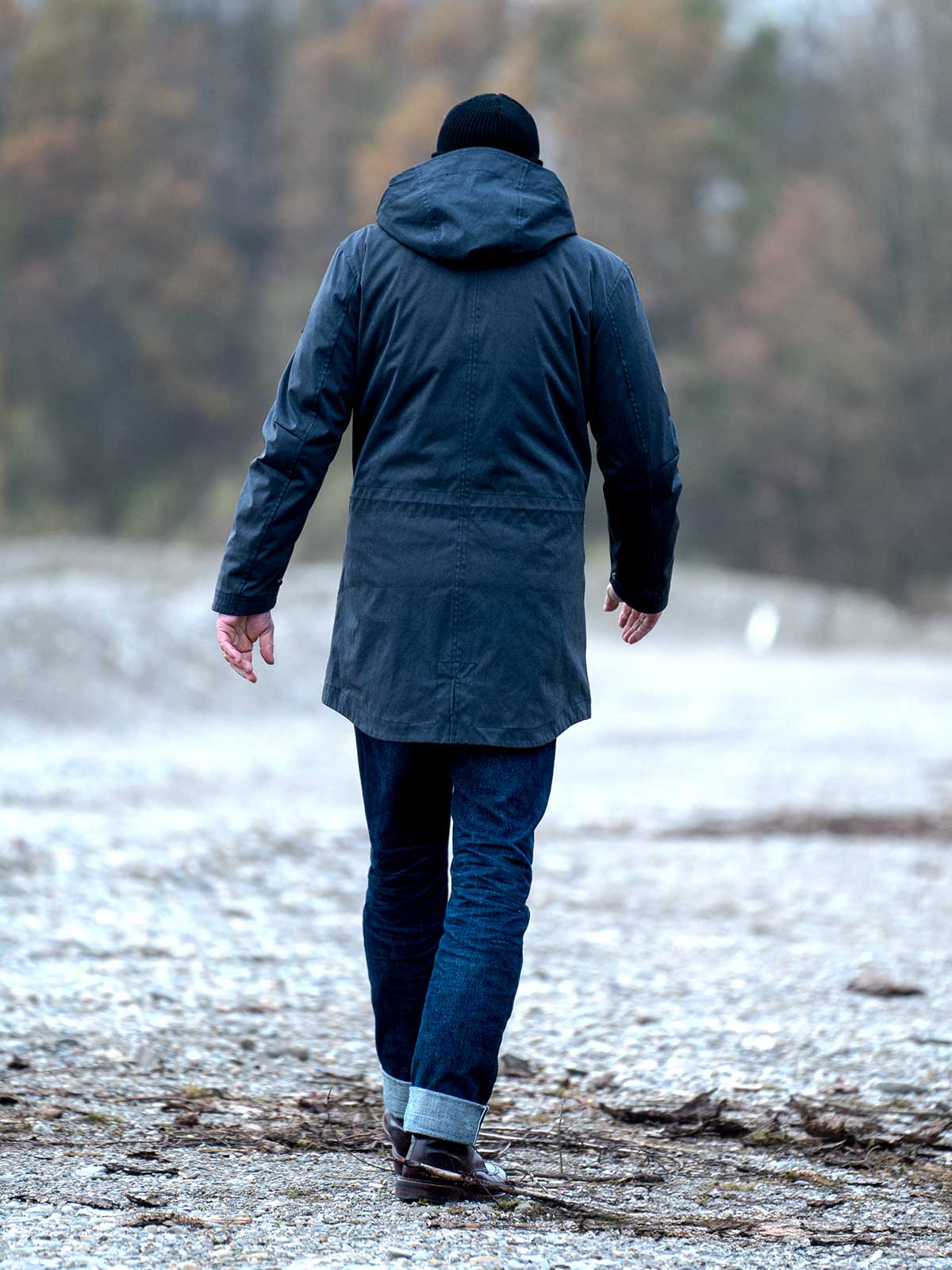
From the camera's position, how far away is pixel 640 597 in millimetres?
3176

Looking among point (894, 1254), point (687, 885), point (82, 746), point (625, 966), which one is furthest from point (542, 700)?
point (82, 746)

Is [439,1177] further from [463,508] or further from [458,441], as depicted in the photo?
[458,441]

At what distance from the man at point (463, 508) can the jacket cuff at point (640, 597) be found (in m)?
0.16

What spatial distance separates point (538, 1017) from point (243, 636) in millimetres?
2021

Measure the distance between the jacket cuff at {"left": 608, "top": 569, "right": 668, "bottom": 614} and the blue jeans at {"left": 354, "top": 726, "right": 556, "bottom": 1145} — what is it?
35cm

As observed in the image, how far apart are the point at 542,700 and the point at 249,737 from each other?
10.1 m

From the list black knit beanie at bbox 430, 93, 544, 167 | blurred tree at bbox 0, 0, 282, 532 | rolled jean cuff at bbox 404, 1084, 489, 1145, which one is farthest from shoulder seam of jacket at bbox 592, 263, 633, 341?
blurred tree at bbox 0, 0, 282, 532

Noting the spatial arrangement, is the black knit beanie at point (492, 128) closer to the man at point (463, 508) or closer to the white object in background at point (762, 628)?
the man at point (463, 508)

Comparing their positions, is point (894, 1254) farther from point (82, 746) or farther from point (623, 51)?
point (623, 51)

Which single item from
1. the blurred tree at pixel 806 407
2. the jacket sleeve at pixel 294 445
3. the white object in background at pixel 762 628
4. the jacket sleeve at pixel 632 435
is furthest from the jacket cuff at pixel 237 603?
the blurred tree at pixel 806 407

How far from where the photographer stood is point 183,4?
5400 centimetres

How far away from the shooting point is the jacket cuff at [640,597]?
317 centimetres

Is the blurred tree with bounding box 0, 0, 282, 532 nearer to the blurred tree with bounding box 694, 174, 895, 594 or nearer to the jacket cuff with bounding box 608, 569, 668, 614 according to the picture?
the blurred tree with bounding box 694, 174, 895, 594

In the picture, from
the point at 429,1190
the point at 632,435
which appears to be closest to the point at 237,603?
the point at 632,435
